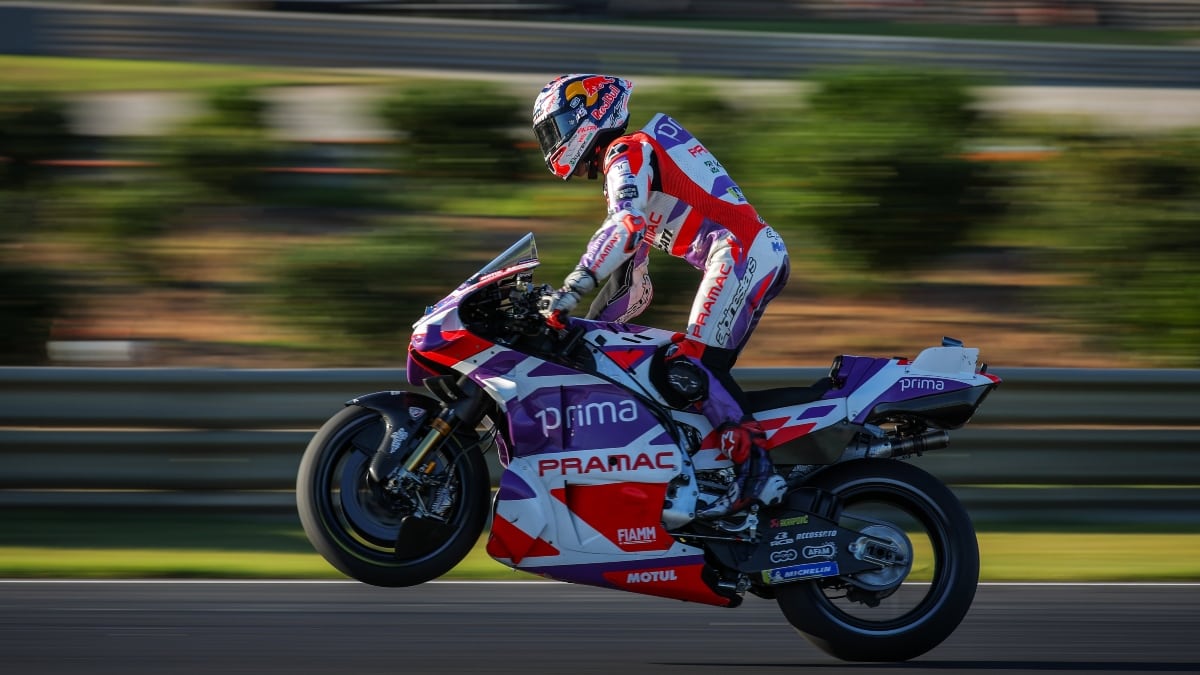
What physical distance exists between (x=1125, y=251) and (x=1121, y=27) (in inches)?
926

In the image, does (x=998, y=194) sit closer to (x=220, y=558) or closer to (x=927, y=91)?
(x=927, y=91)

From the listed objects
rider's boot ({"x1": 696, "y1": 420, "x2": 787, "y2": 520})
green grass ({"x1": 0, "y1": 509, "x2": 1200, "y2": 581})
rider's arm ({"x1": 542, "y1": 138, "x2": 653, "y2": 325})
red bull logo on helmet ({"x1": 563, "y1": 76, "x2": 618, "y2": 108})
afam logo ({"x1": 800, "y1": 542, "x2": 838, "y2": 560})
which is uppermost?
red bull logo on helmet ({"x1": 563, "y1": 76, "x2": 618, "y2": 108})

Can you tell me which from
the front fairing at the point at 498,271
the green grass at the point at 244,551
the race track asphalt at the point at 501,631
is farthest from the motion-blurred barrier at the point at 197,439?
the front fairing at the point at 498,271

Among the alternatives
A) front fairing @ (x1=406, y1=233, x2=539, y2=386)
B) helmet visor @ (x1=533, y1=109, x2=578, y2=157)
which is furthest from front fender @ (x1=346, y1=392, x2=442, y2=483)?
helmet visor @ (x1=533, y1=109, x2=578, y2=157)

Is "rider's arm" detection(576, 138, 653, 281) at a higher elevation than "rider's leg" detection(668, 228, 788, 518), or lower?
higher

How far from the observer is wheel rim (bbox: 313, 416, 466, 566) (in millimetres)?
5660

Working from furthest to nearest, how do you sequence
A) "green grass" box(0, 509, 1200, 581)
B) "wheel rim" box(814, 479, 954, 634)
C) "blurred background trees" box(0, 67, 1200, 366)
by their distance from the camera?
1. "blurred background trees" box(0, 67, 1200, 366)
2. "green grass" box(0, 509, 1200, 581)
3. "wheel rim" box(814, 479, 954, 634)

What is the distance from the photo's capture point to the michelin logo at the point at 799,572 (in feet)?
18.5

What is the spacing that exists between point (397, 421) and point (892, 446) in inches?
71.8

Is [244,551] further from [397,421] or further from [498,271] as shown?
[498,271]

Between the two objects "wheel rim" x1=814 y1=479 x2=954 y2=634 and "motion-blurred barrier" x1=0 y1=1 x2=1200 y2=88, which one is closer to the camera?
"wheel rim" x1=814 y1=479 x2=954 y2=634

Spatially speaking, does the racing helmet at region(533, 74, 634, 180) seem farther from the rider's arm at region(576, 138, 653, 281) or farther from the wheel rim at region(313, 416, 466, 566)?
the wheel rim at region(313, 416, 466, 566)

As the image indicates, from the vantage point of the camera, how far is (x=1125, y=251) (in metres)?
10.7

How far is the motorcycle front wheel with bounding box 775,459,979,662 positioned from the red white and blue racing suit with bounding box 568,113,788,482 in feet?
1.67
